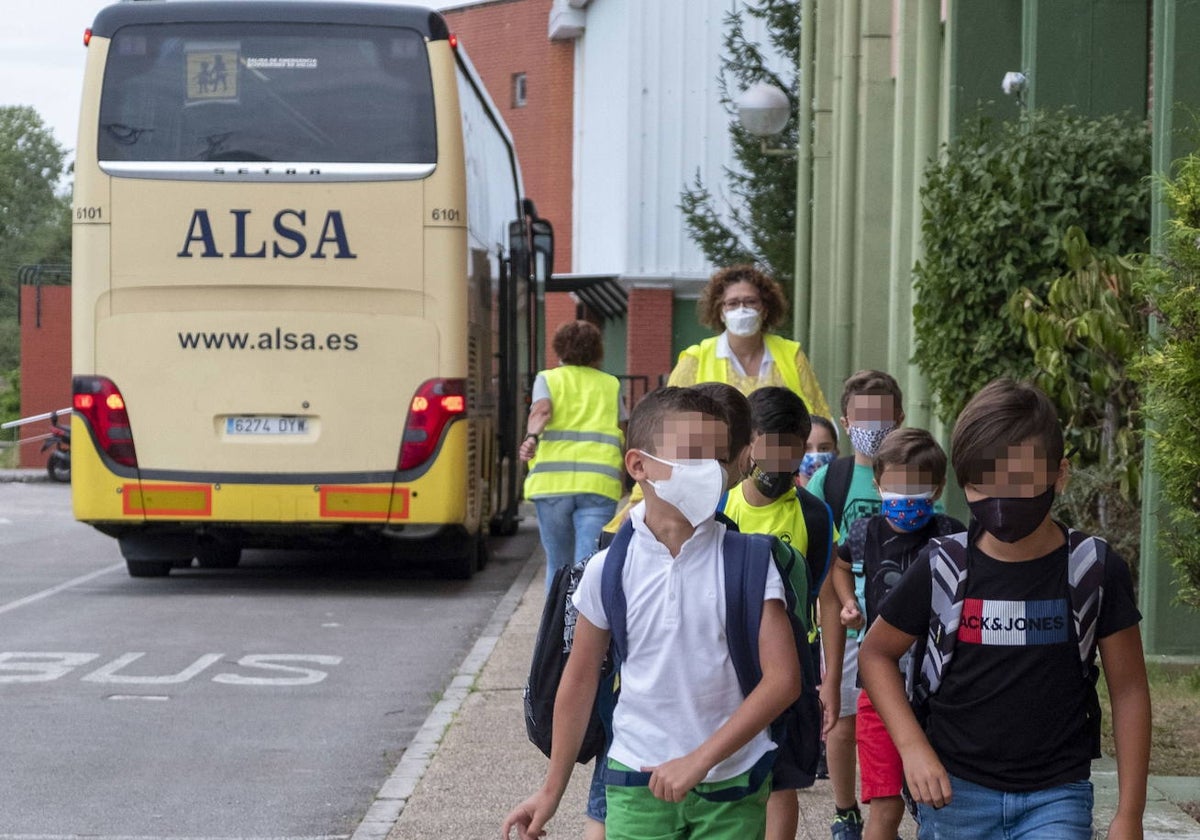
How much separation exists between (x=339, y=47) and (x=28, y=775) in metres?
7.71

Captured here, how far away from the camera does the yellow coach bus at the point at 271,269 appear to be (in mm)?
13555

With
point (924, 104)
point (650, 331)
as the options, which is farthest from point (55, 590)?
point (650, 331)

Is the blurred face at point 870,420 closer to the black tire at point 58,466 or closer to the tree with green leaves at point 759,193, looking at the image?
the tree with green leaves at point 759,193

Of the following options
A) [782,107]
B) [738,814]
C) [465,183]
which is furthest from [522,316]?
[738,814]

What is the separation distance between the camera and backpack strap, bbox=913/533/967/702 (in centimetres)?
347

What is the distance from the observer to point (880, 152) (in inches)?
710

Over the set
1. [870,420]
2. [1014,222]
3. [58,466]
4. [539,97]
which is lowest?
[58,466]

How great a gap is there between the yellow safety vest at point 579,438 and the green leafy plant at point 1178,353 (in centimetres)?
416

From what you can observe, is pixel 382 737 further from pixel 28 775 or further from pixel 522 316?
pixel 522 316

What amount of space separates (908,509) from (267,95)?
10.0m

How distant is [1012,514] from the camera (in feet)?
11.2

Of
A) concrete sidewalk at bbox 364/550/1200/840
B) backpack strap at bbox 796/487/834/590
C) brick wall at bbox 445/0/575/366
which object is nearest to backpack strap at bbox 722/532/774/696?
backpack strap at bbox 796/487/834/590

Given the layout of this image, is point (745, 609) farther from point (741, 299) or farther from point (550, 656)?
point (741, 299)

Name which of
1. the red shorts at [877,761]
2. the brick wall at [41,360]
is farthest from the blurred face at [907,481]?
the brick wall at [41,360]
